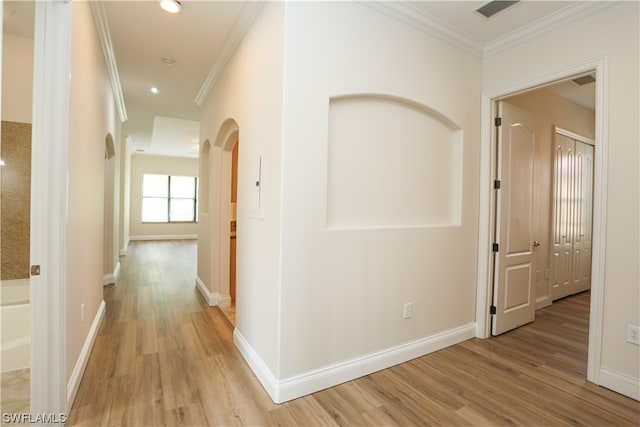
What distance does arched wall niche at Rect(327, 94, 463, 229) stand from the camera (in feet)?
7.80

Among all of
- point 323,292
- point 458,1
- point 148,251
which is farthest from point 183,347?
point 148,251

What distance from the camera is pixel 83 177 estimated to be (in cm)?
244

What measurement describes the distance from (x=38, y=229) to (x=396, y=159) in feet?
8.14

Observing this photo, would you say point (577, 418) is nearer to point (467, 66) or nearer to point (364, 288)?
point (364, 288)

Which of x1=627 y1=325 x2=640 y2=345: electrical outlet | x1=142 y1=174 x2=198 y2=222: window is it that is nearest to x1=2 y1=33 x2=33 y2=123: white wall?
x1=627 y1=325 x2=640 y2=345: electrical outlet

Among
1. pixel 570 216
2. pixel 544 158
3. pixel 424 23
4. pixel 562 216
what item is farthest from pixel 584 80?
pixel 424 23

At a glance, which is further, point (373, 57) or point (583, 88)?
point (583, 88)

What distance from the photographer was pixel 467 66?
10.0 feet

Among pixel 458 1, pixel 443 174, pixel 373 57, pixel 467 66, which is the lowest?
pixel 443 174

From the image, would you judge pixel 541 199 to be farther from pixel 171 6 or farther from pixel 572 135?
pixel 171 6

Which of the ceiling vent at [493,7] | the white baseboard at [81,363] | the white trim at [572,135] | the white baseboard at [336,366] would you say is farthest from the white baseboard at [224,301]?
the white trim at [572,135]

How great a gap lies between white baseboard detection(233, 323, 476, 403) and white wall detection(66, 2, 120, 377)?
4.03 feet

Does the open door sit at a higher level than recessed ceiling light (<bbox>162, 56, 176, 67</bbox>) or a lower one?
lower

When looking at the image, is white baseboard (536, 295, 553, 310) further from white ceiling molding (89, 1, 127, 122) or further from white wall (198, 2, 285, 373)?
white ceiling molding (89, 1, 127, 122)
